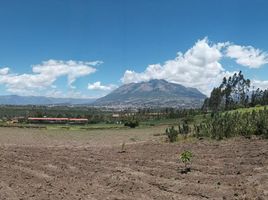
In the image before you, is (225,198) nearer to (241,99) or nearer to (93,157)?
(93,157)

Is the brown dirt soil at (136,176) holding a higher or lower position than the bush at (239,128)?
lower

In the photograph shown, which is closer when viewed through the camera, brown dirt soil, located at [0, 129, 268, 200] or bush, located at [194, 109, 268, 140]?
brown dirt soil, located at [0, 129, 268, 200]

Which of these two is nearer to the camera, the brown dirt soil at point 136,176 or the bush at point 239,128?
the brown dirt soil at point 136,176

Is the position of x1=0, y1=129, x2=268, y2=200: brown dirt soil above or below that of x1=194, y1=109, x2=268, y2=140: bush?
below

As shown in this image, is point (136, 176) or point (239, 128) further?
point (239, 128)

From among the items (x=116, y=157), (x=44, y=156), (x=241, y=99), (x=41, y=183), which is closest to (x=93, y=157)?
(x=116, y=157)

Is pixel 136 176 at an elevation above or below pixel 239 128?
below

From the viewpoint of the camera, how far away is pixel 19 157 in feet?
83.5

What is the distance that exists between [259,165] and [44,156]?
523 inches

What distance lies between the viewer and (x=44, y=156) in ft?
86.3

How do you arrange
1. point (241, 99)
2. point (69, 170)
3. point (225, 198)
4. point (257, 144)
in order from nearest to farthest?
point (225, 198) → point (69, 170) → point (257, 144) → point (241, 99)

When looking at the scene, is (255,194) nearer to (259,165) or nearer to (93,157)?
(259,165)

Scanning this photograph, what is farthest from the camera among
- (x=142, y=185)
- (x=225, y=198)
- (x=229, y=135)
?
(x=229, y=135)

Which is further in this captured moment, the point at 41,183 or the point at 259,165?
the point at 259,165
